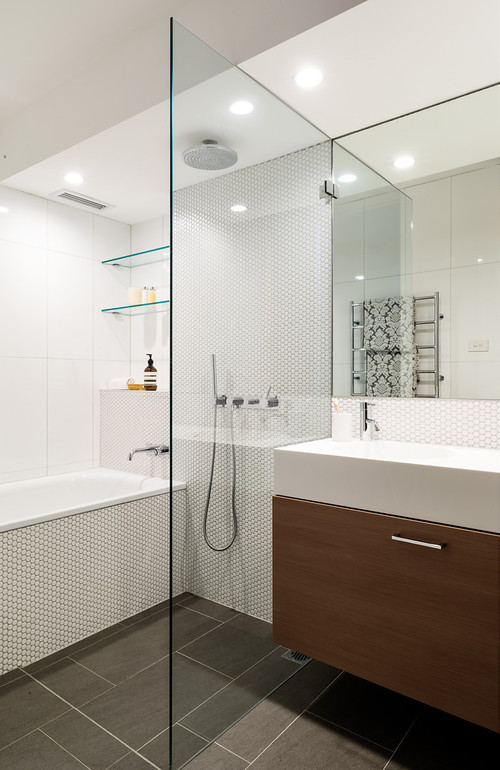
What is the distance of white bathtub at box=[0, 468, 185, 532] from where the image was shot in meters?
2.77

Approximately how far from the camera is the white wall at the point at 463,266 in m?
1.80

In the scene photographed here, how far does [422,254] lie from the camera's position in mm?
1959

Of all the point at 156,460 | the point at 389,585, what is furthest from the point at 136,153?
the point at 389,585

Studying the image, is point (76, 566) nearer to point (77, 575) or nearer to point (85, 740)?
point (77, 575)

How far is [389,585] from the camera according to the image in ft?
4.73

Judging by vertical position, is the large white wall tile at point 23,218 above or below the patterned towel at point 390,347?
above

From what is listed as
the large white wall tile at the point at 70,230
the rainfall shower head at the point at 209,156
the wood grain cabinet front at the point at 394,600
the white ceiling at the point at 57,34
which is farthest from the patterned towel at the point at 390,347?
the large white wall tile at the point at 70,230

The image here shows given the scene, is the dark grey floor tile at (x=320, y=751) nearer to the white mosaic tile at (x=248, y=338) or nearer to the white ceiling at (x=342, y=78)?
the white mosaic tile at (x=248, y=338)

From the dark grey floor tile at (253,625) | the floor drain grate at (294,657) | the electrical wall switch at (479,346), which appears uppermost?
the electrical wall switch at (479,346)

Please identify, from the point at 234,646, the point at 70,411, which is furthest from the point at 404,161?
the point at 70,411

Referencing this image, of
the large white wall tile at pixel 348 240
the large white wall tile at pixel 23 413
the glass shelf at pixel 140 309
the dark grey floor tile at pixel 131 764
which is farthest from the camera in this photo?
the glass shelf at pixel 140 309

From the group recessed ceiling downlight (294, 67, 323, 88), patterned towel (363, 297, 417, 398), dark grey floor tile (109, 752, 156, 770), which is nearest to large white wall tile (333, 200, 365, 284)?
patterned towel (363, 297, 417, 398)

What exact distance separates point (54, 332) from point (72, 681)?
6.50 ft

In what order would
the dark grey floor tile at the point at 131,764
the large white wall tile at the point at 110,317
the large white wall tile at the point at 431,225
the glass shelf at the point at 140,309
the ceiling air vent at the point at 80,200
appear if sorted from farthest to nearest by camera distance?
the large white wall tile at the point at 110,317 < the glass shelf at the point at 140,309 < the ceiling air vent at the point at 80,200 < the large white wall tile at the point at 431,225 < the dark grey floor tile at the point at 131,764
